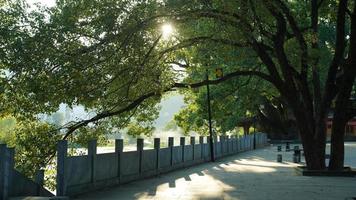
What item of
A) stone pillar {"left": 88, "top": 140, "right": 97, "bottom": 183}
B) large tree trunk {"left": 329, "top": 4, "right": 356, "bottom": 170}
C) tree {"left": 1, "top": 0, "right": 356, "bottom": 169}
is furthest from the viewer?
large tree trunk {"left": 329, "top": 4, "right": 356, "bottom": 170}

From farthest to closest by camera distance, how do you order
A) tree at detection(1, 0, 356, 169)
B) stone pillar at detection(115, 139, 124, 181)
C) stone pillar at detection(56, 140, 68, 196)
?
stone pillar at detection(115, 139, 124, 181) < tree at detection(1, 0, 356, 169) < stone pillar at detection(56, 140, 68, 196)

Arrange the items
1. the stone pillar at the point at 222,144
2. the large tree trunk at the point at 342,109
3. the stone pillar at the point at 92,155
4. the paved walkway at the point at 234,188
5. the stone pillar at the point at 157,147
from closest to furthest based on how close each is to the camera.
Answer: the paved walkway at the point at 234,188 < the stone pillar at the point at 92,155 < the large tree trunk at the point at 342,109 < the stone pillar at the point at 157,147 < the stone pillar at the point at 222,144

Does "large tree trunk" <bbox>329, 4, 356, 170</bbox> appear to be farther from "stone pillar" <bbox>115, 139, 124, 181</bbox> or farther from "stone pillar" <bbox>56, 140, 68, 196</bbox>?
"stone pillar" <bbox>56, 140, 68, 196</bbox>

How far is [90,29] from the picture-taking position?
55.4 feet

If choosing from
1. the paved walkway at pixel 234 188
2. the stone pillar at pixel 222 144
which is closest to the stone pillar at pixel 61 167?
Result: the paved walkway at pixel 234 188

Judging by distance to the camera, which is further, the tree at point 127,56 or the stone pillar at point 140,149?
the stone pillar at point 140,149

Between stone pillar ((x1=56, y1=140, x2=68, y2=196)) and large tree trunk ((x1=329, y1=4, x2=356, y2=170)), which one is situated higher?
large tree trunk ((x1=329, y1=4, x2=356, y2=170))

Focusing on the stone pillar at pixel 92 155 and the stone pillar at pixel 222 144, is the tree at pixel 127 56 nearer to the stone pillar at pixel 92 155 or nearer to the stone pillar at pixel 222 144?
the stone pillar at pixel 92 155

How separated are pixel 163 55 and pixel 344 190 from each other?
324 inches

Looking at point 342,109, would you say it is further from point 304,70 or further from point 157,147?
point 157,147

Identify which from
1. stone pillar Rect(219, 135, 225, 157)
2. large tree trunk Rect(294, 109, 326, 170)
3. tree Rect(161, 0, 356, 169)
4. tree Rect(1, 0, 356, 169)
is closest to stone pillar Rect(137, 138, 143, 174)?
tree Rect(1, 0, 356, 169)

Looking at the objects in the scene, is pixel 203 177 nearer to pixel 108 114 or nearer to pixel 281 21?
pixel 108 114

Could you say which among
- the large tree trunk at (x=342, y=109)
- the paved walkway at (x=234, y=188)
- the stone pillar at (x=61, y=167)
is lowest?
the paved walkway at (x=234, y=188)

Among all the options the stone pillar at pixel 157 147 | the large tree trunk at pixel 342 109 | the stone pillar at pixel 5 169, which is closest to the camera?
the stone pillar at pixel 5 169
